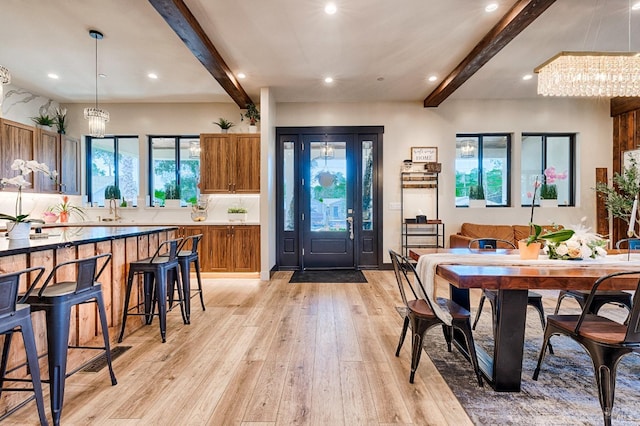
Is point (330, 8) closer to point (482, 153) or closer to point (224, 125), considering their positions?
point (224, 125)

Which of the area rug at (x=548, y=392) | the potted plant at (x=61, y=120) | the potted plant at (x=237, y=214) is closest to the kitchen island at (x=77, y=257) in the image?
the potted plant at (x=237, y=214)

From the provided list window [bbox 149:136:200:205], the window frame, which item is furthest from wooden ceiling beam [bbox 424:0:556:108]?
window [bbox 149:136:200:205]

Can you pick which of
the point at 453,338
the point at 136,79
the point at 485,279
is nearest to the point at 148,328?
the point at 453,338

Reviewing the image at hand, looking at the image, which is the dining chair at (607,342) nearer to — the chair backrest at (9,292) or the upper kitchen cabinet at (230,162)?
the chair backrest at (9,292)

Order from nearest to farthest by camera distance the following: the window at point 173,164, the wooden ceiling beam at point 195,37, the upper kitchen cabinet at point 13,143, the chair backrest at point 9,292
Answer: the chair backrest at point 9,292
the wooden ceiling beam at point 195,37
the upper kitchen cabinet at point 13,143
the window at point 173,164

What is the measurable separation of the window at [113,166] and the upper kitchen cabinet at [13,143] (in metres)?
1.15

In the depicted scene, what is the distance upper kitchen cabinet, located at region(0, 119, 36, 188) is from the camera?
4676 mm

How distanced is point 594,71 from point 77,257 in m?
4.74

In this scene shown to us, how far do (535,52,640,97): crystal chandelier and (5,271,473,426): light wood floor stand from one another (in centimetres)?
284

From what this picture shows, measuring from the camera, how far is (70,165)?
5.89 meters

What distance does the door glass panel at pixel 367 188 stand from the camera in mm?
6078

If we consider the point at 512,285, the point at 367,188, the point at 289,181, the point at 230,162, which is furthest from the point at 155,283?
the point at 367,188

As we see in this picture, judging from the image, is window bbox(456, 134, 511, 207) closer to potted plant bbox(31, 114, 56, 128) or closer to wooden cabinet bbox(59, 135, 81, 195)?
wooden cabinet bbox(59, 135, 81, 195)

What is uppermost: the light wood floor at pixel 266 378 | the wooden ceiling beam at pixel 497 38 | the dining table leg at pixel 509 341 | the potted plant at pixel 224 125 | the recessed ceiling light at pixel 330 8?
the recessed ceiling light at pixel 330 8
